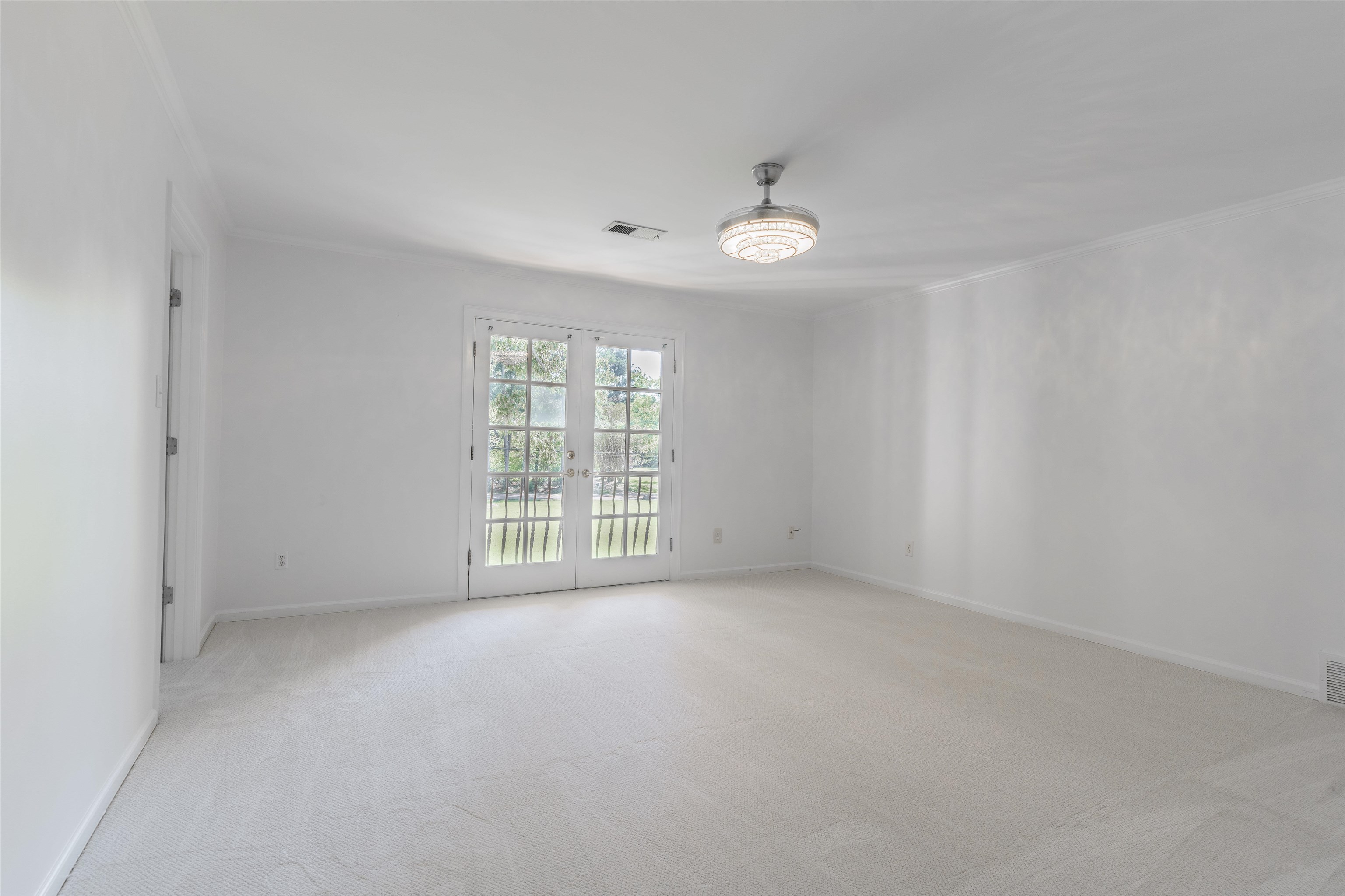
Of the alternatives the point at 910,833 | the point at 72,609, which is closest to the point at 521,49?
the point at 72,609

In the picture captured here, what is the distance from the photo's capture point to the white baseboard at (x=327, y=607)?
14.0 feet

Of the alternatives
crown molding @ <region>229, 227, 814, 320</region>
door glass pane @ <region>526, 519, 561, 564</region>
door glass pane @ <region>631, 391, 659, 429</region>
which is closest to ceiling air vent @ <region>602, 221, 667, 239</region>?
crown molding @ <region>229, 227, 814, 320</region>

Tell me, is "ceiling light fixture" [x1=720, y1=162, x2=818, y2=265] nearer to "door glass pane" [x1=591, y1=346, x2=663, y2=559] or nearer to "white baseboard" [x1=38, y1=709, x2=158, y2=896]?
"door glass pane" [x1=591, y1=346, x2=663, y2=559]

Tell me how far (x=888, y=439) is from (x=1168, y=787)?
3.58 m

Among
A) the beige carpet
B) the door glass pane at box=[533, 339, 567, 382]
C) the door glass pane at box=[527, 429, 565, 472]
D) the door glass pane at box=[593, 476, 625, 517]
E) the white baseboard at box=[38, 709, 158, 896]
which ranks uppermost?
the door glass pane at box=[533, 339, 567, 382]

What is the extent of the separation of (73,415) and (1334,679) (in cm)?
515

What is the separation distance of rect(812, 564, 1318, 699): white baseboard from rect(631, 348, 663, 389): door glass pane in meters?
2.58

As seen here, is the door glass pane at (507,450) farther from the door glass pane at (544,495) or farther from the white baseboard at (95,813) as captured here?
the white baseboard at (95,813)

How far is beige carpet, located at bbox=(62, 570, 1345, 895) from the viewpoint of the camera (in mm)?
1896

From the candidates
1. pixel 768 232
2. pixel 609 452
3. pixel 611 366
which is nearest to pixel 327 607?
pixel 609 452

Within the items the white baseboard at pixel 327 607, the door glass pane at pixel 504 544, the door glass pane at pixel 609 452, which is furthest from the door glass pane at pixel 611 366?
the white baseboard at pixel 327 607

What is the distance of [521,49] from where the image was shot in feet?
7.45

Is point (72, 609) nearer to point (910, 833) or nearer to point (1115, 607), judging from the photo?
point (910, 833)

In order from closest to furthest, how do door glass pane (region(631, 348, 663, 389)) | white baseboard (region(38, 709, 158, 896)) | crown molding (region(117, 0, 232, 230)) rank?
white baseboard (region(38, 709, 158, 896)) → crown molding (region(117, 0, 232, 230)) → door glass pane (region(631, 348, 663, 389))
